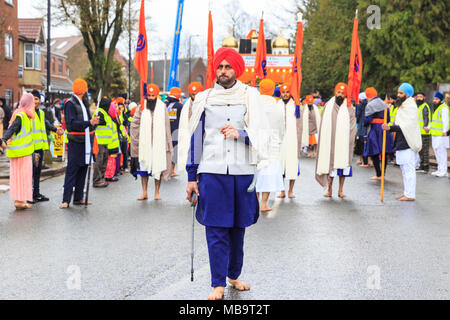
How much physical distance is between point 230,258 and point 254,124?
1.17 meters

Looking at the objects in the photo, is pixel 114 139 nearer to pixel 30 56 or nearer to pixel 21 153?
pixel 21 153

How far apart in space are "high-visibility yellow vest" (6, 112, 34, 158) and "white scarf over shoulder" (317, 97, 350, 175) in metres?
4.95

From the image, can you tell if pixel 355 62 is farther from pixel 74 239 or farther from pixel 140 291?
pixel 140 291

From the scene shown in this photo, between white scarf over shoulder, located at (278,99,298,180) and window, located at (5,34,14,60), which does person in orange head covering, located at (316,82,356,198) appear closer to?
white scarf over shoulder, located at (278,99,298,180)

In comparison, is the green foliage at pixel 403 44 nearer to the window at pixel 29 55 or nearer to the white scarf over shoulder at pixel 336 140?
the white scarf over shoulder at pixel 336 140

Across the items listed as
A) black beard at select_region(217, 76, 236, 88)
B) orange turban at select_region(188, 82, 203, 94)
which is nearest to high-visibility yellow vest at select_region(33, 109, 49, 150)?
orange turban at select_region(188, 82, 203, 94)

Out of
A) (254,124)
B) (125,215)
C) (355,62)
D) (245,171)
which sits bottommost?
(125,215)

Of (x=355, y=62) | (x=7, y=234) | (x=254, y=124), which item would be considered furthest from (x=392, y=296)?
(x=355, y=62)

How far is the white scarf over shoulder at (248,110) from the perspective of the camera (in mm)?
4809

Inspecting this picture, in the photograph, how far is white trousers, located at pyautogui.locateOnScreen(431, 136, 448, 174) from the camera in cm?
1517

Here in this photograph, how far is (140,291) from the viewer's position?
4.96m

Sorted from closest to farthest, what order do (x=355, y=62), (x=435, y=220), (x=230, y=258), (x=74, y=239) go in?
(x=230, y=258), (x=74, y=239), (x=435, y=220), (x=355, y=62)
